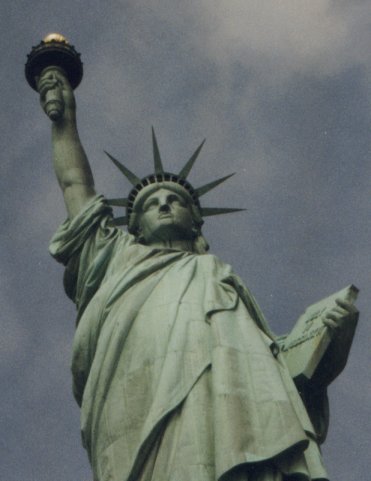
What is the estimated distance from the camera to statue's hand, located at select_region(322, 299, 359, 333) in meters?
15.9

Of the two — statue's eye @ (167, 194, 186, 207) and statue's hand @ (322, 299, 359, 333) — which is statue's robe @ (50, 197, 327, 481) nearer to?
statue's hand @ (322, 299, 359, 333)

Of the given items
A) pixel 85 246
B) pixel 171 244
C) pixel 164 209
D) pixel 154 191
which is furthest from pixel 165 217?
pixel 85 246

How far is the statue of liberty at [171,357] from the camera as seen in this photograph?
1418 centimetres

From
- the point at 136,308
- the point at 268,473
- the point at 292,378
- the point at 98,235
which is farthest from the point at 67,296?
the point at 268,473

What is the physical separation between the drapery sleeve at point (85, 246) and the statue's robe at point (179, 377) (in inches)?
1.1

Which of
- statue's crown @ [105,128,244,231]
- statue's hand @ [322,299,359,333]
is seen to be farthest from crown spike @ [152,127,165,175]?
statue's hand @ [322,299,359,333]

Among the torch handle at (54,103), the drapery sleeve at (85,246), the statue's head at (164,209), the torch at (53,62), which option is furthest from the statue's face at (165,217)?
the torch at (53,62)

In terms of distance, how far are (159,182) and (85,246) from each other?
3.95 ft

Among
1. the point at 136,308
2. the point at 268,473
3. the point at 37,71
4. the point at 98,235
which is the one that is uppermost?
the point at 37,71

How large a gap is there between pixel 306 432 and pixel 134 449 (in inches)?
60.6

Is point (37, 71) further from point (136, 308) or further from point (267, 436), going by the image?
point (267, 436)

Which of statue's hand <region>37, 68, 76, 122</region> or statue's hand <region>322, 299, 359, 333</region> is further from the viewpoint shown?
statue's hand <region>37, 68, 76, 122</region>

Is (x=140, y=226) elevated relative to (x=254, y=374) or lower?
elevated

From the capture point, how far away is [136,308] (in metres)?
15.9
